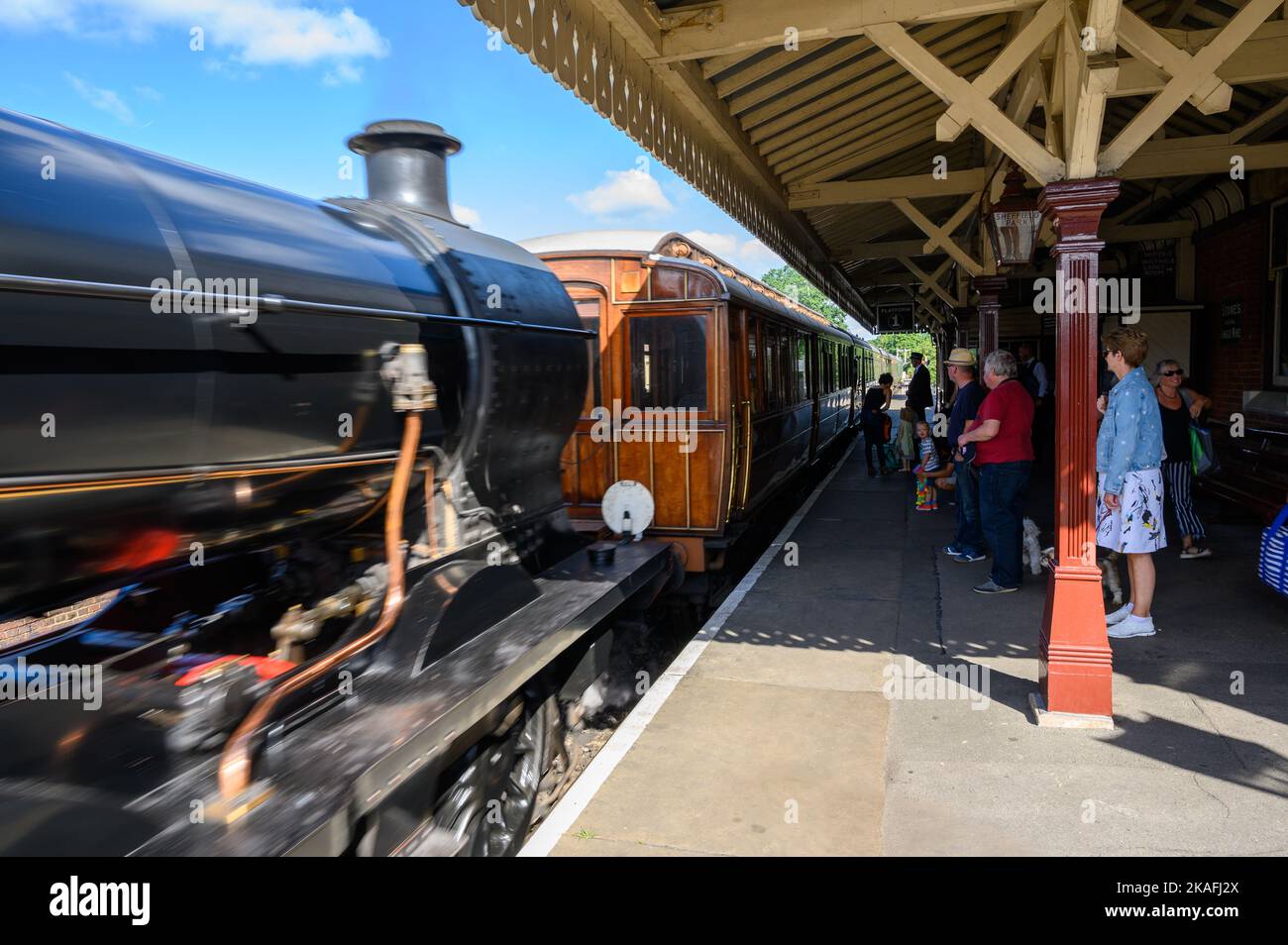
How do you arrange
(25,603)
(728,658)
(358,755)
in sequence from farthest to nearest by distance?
(728,658)
(358,755)
(25,603)

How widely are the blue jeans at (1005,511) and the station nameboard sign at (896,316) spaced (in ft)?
63.0

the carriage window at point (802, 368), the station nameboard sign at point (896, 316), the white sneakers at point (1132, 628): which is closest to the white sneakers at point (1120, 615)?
the white sneakers at point (1132, 628)

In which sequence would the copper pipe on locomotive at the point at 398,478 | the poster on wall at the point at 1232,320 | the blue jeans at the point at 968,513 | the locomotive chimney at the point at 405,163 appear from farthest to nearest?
1. the poster on wall at the point at 1232,320
2. the blue jeans at the point at 968,513
3. the locomotive chimney at the point at 405,163
4. the copper pipe on locomotive at the point at 398,478

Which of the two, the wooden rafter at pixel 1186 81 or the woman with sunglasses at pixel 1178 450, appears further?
the woman with sunglasses at pixel 1178 450

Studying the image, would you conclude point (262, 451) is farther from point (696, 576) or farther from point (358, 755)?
point (696, 576)

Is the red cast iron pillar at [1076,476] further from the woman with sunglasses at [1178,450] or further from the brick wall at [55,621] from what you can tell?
the brick wall at [55,621]

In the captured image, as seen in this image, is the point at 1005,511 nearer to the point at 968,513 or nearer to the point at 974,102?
the point at 968,513

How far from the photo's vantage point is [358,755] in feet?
8.21

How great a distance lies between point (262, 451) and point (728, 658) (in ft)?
10.8

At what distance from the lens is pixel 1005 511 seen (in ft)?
20.3

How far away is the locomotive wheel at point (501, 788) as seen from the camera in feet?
10.2

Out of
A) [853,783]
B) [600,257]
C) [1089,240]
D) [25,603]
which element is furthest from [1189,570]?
[25,603]

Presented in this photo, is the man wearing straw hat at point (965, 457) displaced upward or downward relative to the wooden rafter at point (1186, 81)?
downward

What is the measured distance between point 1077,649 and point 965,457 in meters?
3.13
